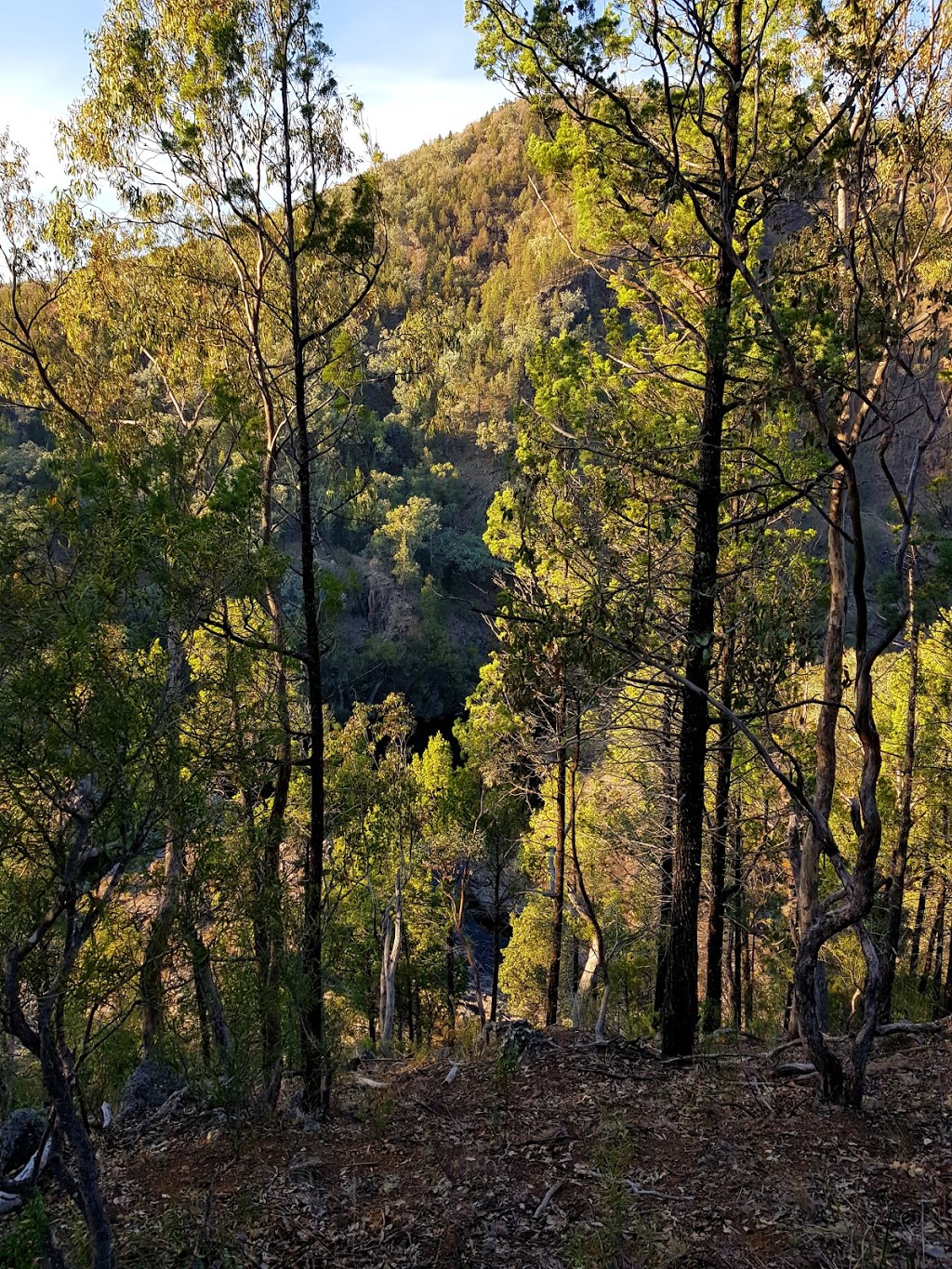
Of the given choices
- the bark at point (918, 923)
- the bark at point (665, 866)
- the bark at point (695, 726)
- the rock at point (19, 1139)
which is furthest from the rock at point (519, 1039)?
the bark at point (918, 923)

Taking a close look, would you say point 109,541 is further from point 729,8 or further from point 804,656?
point 729,8

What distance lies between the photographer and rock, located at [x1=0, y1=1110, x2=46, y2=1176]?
6.35 meters

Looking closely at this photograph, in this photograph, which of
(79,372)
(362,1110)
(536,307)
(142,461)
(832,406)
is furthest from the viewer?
(536,307)

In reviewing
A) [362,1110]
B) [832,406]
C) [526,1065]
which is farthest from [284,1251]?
[832,406]

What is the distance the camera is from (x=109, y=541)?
4.43 m

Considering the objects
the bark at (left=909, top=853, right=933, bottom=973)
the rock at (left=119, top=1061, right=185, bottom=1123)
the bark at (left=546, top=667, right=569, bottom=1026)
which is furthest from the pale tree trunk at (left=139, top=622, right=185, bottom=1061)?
the bark at (left=909, top=853, right=933, bottom=973)

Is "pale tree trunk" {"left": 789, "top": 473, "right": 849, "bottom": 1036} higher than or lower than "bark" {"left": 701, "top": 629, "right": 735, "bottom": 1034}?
higher

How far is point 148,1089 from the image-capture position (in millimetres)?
8008

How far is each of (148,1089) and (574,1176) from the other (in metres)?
5.38

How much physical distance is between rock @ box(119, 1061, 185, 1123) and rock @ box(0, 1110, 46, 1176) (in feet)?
3.72

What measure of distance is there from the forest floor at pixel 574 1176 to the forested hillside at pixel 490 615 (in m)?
0.04

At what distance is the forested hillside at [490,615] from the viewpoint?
4.25 metres

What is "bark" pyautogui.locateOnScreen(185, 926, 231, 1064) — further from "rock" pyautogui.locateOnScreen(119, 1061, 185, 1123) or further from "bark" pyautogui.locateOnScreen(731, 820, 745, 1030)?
"bark" pyautogui.locateOnScreen(731, 820, 745, 1030)

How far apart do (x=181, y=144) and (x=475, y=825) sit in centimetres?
1294
